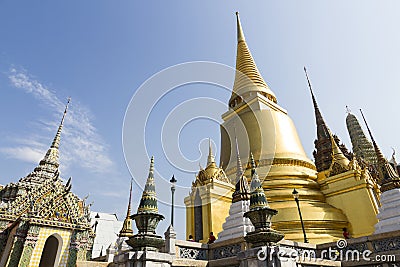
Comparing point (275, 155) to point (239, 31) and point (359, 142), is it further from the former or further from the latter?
point (359, 142)

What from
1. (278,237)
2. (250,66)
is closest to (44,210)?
(278,237)

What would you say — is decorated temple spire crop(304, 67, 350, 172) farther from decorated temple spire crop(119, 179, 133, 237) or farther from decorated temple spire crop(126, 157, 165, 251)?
decorated temple spire crop(126, 157, 165, 251)

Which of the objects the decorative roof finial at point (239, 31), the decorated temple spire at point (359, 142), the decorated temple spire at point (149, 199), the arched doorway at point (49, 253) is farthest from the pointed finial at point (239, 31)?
the decorated temple spire at point (149, 199)

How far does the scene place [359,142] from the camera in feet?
130

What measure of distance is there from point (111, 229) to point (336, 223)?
27419mm

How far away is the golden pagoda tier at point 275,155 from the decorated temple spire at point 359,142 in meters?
20.0

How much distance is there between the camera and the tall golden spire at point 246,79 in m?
23.4

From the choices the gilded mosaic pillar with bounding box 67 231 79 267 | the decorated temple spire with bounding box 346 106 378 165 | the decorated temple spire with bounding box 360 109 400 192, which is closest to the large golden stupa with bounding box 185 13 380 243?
the decorated temple spire with bounding box 360 109 400 192

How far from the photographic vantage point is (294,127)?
2266cm

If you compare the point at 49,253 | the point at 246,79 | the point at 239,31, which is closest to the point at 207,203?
the point at 49,253

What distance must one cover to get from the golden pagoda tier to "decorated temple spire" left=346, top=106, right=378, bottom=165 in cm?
2000

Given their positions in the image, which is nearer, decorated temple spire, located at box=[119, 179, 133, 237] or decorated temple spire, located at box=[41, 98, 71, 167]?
decorated temple spire, located at box=[119, 179, 133, 237]

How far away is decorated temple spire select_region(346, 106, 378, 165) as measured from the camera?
1439 inches

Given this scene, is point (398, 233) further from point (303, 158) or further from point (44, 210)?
point (44, 210)
